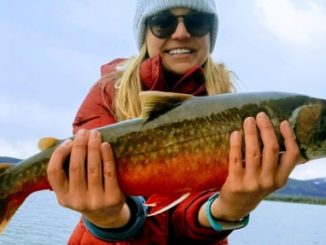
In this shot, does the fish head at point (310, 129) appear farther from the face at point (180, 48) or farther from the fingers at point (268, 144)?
the face at point (180, 48)

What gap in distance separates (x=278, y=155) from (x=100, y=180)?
131 centimetres

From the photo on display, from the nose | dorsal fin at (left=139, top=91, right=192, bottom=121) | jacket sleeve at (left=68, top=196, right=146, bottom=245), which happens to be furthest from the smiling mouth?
dorsal fin at (left=139, top=91, right=192, bottom=121)

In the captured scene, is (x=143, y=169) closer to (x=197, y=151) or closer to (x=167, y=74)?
(x=197, y=151)

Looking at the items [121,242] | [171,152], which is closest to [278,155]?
[171,152]

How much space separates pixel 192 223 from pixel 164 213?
0.89ft

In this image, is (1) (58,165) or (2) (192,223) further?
(2) (192,223)

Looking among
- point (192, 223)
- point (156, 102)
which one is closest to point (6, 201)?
point (156, 102)

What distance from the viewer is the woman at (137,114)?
3965 millimetres

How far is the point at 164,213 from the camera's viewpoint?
5035 mm

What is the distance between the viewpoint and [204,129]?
13.0 ft

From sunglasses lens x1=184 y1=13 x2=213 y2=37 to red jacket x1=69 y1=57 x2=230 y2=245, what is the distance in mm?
380

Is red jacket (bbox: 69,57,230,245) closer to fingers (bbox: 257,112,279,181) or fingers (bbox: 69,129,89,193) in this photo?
fingers (bbox: 69,129,89,193)

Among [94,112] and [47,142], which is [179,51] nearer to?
[94,112]

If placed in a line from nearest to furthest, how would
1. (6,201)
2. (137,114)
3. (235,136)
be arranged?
(235,136)
(6,201)
(137,114)
